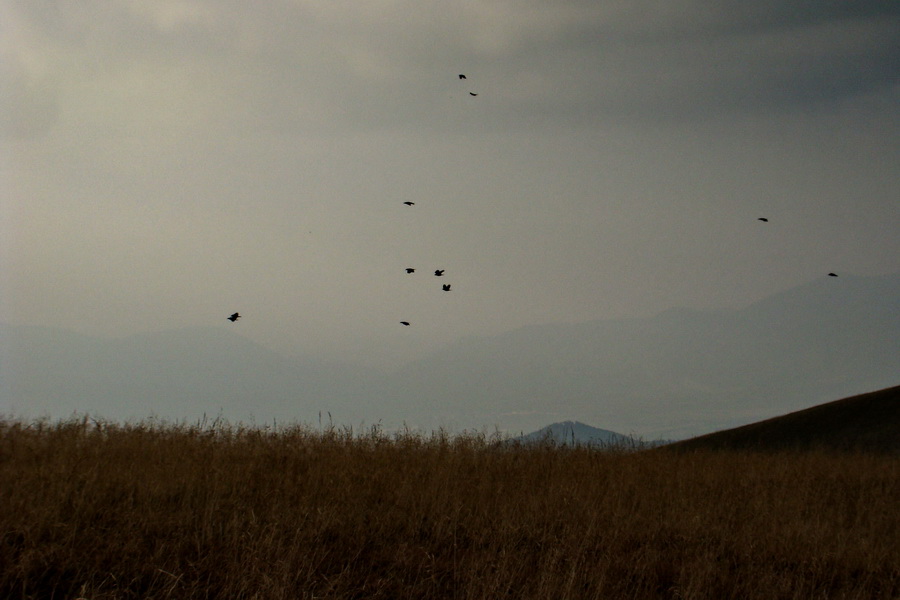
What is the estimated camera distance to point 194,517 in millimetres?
7156

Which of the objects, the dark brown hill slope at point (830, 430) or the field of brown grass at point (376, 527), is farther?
the dark brown hill slope at point (830, 430)

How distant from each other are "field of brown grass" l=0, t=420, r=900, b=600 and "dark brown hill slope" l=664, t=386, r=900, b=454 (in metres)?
15.5

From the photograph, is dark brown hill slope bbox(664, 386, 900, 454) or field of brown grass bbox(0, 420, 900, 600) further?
dark brown hill slope bbox(664, 386, 900, 454)

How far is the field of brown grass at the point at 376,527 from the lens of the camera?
612cm

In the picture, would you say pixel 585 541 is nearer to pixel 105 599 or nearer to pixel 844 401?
pixel 105 599

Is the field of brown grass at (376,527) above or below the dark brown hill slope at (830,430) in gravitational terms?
below

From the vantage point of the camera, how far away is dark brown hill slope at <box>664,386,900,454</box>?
26.2m

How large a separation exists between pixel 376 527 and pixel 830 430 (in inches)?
1072

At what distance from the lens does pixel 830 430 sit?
2917 cm

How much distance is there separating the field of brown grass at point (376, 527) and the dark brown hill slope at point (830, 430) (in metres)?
15.5

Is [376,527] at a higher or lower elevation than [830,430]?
lower

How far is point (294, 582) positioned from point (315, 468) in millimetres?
3975

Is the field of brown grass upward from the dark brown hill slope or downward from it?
downward

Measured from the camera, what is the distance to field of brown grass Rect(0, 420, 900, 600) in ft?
20.1
